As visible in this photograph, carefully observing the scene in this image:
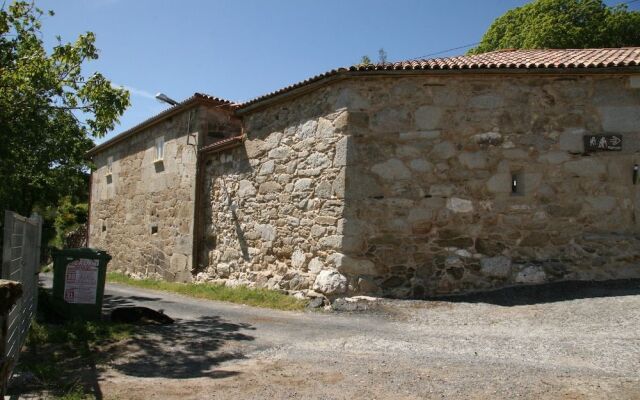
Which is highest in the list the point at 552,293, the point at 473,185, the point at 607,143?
the point at 607,143

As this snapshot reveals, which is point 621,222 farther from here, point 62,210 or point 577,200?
point 62,210

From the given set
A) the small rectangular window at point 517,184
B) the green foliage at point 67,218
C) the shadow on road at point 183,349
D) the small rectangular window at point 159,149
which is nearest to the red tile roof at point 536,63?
the small rectangular window at point 517,184

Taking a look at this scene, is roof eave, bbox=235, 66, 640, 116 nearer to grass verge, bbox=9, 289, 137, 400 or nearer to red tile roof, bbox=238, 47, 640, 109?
red tile roof, bbox=238, 47, 640, 109

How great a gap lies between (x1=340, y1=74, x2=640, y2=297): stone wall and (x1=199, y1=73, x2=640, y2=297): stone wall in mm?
16

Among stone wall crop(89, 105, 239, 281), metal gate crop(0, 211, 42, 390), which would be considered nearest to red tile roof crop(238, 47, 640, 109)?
stone wall crop(89, 105, 239, 281)

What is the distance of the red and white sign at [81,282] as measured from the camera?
6504mm

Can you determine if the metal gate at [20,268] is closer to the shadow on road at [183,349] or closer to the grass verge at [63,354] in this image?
the grass verge at [63,354]

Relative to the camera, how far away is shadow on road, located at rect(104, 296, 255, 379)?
15.8 feet

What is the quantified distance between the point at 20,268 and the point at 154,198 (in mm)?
9780

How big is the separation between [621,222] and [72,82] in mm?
8697

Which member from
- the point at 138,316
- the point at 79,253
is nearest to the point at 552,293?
the point at 138,316

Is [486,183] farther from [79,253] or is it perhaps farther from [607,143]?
[79,253]

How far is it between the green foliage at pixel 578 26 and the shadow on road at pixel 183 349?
56.1ft

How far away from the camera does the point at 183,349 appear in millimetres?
5562
